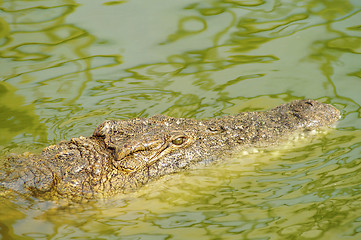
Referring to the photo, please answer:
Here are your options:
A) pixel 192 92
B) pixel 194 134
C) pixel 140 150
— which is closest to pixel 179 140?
pixel 194 134

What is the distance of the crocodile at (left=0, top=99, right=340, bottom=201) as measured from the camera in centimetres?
449

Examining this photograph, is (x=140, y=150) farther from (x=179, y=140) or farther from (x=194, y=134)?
(x=194, y=134)

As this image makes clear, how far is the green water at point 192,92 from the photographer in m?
4.30

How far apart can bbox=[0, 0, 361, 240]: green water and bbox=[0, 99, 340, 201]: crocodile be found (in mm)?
144

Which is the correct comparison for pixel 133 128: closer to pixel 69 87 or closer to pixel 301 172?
pixel 301 172

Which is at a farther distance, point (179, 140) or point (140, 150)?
point (179, 140)

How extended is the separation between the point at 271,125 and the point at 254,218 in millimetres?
1478

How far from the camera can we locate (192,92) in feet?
21.7

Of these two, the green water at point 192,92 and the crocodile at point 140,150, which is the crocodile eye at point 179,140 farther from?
the green water at point 192,92

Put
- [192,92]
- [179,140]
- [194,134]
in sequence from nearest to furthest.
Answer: [179,140]
[194,134]
[192,92]

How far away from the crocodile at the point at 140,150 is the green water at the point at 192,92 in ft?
0.47

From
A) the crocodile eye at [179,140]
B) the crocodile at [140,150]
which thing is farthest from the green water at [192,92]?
the crocodile eye at [179,140]

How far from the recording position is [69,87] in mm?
6914

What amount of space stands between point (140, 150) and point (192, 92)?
2.11 meters
